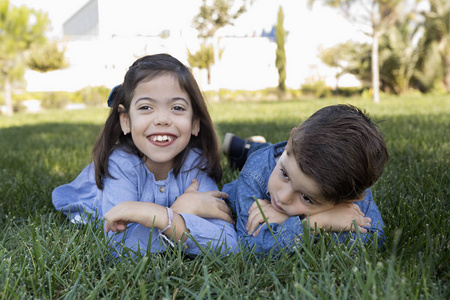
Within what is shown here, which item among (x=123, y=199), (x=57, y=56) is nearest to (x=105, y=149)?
(x=123, y=199)

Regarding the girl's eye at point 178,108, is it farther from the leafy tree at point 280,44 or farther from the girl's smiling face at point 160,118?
the leafy tree at point 280,44

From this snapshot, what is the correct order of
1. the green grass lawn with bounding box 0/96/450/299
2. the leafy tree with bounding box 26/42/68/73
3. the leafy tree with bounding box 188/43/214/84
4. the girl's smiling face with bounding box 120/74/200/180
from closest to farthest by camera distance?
the green grass lawn with bounding box 0/96/450/299 < the girl's smiling face with bounding box 120/74/200/180 < the leafy tree with bounding box 26/42/68/73 < the leafy tree with bounding box 188/43/214/84

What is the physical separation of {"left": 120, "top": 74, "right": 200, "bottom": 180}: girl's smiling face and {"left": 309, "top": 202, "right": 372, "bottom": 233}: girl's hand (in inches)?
29.5

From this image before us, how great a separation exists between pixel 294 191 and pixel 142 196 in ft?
2.67

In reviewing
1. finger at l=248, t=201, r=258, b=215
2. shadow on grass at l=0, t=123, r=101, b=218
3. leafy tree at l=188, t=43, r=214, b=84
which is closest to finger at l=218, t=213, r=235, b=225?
finger at l=248, t=201, r=258, b=215

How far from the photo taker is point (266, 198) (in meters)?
2.06

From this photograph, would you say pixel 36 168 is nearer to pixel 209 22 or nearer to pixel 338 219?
pixel 338 219

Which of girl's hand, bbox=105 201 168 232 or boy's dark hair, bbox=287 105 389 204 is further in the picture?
girl's hand, bbox=105 201 168 232

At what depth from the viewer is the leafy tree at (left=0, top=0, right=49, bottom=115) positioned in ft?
45.6

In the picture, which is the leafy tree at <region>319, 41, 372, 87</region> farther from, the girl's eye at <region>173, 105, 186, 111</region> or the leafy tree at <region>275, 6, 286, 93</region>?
the girl's eye at <region>173, 105, 186, 111</region>

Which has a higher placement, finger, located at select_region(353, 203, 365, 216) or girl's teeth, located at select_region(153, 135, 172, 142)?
girl's teeth, located at select_region(153, 135, 172, 142)

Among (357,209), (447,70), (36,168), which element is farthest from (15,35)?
(447,70)

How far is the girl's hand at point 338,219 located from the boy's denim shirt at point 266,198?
33 millimetres

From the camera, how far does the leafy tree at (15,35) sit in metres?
13.9
